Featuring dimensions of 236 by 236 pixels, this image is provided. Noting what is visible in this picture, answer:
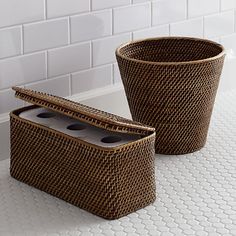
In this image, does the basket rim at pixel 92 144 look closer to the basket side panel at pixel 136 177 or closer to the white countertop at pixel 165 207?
the basket side panel at pixel 136 177

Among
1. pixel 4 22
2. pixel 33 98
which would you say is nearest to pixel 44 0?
pixel 4 22

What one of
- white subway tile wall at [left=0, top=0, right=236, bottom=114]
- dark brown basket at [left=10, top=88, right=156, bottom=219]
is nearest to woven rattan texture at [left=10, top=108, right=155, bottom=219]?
dark brown basket at [left=10, top=88, right=156, bottom=219]

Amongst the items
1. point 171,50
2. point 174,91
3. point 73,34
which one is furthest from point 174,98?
point 73,34

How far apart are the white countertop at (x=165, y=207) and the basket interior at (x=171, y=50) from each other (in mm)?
285

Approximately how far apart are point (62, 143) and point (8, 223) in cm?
22

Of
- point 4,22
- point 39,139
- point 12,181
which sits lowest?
point 12,181

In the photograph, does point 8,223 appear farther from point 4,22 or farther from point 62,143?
A: point 4,22

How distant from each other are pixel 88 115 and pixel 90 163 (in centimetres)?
11

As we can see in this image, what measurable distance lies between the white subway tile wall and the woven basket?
124 millimetres

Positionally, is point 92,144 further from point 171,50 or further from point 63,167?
point 171,50

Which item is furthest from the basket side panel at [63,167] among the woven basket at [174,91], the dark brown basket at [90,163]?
the woven basket at [174,91]

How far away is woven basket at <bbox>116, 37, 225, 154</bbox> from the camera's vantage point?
199cm

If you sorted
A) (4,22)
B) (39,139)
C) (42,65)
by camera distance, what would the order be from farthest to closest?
(42,65)
(4,22)
(39,139)

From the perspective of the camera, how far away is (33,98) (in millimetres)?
1882
